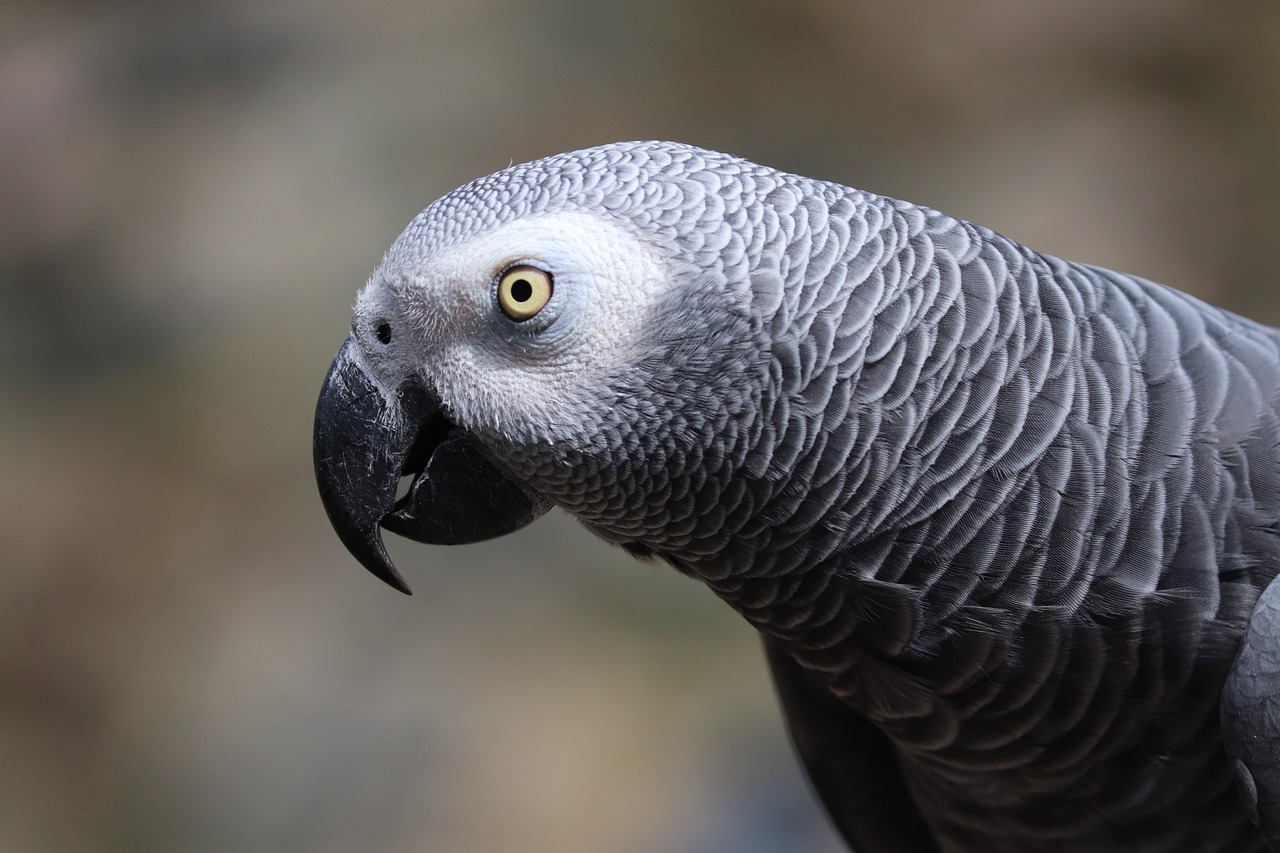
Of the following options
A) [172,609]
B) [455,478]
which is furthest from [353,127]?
[455,478]

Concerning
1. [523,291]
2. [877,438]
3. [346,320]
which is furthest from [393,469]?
[346,320]

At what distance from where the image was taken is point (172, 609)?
12.0 feet

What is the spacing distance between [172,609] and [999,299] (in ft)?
11.0

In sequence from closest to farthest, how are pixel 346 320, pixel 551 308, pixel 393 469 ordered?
pixel 551 308, pixel 393 469, pixel 346 320

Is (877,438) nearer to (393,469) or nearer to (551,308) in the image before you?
(551,308)

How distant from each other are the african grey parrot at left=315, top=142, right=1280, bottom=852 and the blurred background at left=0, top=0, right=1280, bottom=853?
2.29m

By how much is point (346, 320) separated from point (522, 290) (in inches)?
111

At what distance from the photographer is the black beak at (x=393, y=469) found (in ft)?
4.47

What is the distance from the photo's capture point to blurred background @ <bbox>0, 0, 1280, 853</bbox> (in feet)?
11.6

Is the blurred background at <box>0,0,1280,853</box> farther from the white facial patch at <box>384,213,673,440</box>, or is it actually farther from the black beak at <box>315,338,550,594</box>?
the white facial patch at <box>384,213,673,440</box>

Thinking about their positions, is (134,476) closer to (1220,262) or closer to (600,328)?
(600,328)

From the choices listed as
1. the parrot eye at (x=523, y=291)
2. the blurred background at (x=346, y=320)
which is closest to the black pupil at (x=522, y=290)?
the parrot eye at (x=523, y=291)

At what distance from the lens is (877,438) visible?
48.0 inches

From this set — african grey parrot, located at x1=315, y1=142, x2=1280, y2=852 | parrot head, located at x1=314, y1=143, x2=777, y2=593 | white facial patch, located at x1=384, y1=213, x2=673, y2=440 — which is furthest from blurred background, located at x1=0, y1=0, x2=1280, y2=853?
white facial patch, located at x1=384, y1=213, x2=673, y2=440
